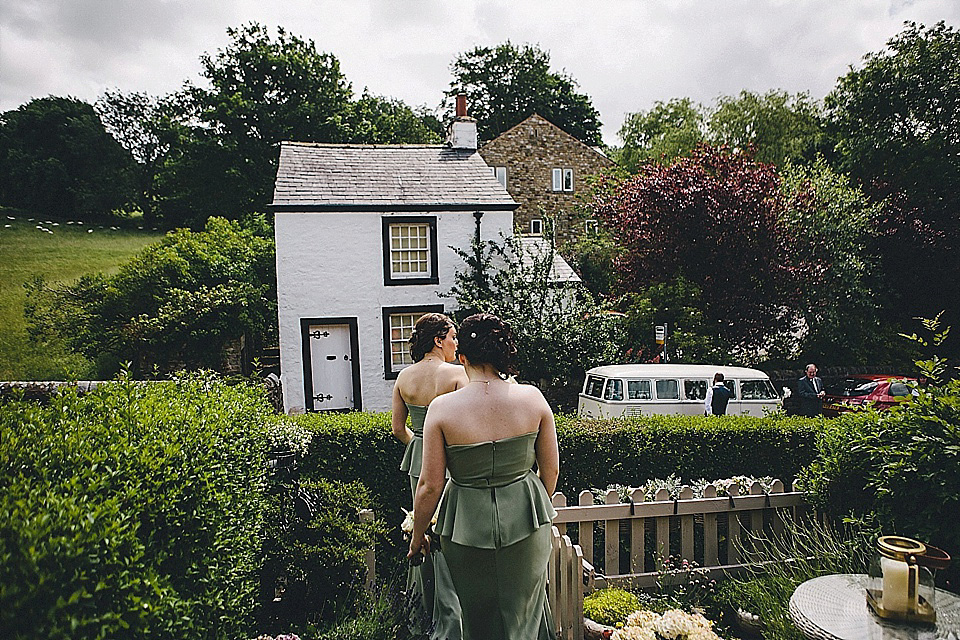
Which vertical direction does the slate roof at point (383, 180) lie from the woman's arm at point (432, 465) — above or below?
above

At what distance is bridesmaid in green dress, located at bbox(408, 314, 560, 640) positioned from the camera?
11.8ft

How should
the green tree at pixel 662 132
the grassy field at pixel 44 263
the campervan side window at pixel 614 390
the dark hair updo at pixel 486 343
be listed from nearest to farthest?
the dark hair updo at pixel 486 343 → the campervan side window at pixel 614 390 → the grassy field at pixel 44 263 → the green tree at pixel 662 132

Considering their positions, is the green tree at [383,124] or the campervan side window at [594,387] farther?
the green tree at [383,124]

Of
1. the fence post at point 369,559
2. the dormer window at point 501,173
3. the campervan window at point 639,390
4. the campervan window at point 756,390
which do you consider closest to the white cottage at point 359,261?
the campervan window at point 639,390

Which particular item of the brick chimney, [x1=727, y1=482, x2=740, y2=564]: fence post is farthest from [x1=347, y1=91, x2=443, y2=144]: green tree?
[x1=727, y1=482, x2=740, y2=564]: fence post

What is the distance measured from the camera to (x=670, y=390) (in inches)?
503

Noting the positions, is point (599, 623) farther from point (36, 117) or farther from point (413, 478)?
point (36, 117)

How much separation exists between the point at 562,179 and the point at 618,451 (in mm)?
25235

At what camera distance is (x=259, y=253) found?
63.7 ft

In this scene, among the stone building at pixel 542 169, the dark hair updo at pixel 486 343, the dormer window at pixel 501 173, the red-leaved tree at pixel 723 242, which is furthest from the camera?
the stone building at pixel 542 169

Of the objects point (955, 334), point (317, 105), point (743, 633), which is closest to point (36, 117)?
point (317, 105)

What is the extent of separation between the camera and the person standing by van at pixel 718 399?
1208 cm

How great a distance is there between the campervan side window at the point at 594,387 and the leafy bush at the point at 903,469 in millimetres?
7900

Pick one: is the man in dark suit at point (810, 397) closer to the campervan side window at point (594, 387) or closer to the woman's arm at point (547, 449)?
the campervan side window at point (594, 387)
